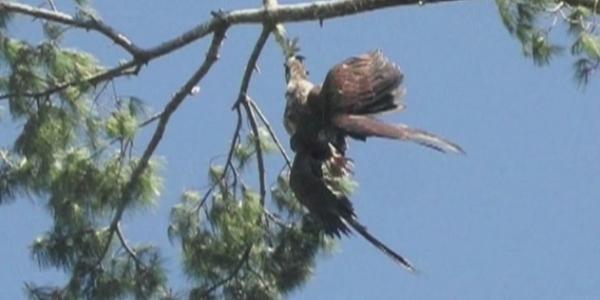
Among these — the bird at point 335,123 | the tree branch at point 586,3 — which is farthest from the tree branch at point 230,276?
the tree branch at point 586,3

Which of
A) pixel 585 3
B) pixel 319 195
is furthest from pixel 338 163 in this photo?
pixel 585 3

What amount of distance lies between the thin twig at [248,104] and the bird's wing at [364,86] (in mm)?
890

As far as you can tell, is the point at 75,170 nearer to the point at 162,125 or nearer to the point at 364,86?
the point at 162,125

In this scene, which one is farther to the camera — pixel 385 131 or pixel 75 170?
pixel 75 170

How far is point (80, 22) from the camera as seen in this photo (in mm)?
12133

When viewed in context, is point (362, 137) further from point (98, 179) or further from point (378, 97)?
point (98, 179)

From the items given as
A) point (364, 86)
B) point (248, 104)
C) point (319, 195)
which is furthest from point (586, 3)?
point (248, 104)

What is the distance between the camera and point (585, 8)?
11.2 metres

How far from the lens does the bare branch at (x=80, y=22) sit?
39.7ft

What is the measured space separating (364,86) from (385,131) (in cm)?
42

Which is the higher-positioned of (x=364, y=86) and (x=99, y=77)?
(x=99, y=77)

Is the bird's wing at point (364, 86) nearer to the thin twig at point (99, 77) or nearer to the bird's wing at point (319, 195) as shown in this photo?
the bird's wing at point (319, 195)

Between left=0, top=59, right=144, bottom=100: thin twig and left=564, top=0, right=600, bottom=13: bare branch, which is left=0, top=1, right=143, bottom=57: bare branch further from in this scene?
left=564, top=0, right=600, bottom=13: bare branch

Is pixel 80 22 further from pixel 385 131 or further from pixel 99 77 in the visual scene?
pixel 385 131
